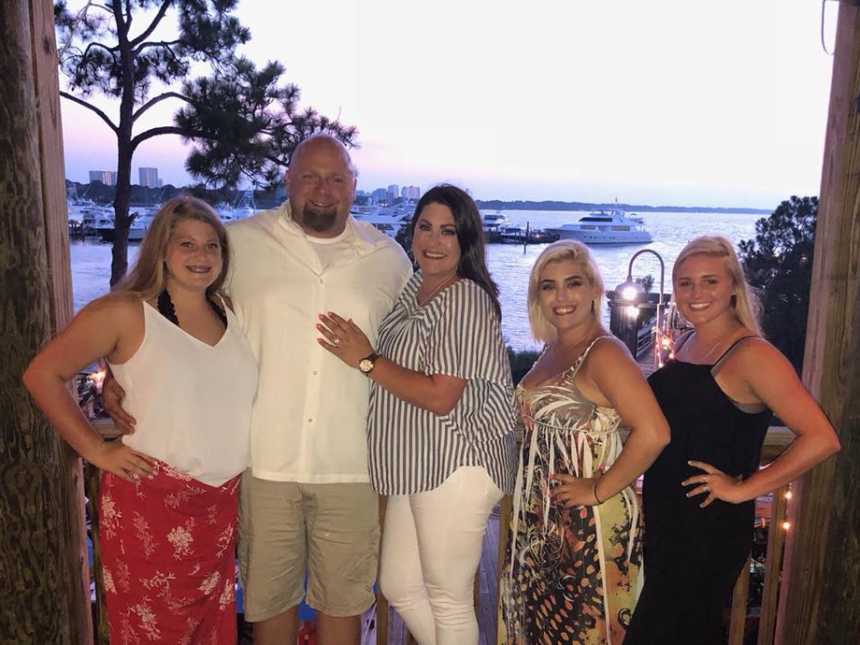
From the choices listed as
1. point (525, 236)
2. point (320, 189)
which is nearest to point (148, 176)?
point (320, 189)

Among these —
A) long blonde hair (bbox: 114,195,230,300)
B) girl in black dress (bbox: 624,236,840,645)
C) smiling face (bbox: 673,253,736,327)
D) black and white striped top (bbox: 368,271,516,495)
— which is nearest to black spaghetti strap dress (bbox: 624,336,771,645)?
girl in black dress (bbox: 624,236,840,645)

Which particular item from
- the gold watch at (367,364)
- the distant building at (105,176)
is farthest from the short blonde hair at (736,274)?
the distant building at (105,176)

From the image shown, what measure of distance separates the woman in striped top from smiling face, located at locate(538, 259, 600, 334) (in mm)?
159

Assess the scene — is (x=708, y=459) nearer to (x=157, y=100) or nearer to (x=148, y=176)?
(x=157, y=100)

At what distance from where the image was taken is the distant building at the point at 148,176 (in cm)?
750

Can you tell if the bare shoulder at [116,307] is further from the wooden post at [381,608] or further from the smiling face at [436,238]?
the wooden post at [381,608]

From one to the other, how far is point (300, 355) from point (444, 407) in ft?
1.48

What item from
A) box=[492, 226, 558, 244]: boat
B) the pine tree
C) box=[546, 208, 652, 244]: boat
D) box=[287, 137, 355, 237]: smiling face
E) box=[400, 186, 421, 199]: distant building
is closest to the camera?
box=[287, 137, 355, 237]: smiling face

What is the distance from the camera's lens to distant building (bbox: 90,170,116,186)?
776 cm

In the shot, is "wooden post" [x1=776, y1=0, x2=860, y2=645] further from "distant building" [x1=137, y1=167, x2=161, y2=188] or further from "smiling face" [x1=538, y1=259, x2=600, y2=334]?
"distant building" [x1=137, y1=167, x2=161, y2=188]

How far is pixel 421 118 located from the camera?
528 inches

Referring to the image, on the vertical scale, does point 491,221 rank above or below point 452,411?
above

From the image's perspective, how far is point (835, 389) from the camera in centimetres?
164

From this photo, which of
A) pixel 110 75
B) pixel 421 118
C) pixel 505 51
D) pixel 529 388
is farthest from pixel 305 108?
pixel 421 118
